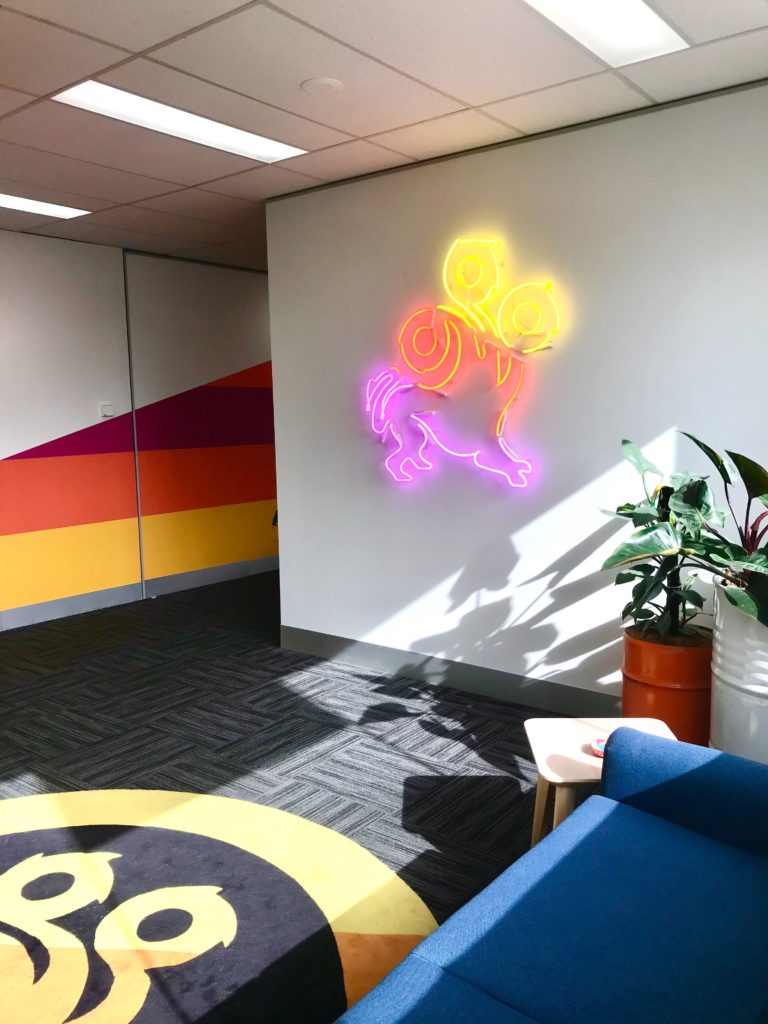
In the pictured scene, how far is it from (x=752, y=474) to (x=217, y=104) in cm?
254

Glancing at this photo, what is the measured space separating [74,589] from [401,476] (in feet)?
9.98

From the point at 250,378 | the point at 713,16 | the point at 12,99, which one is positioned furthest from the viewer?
the point at 250,378

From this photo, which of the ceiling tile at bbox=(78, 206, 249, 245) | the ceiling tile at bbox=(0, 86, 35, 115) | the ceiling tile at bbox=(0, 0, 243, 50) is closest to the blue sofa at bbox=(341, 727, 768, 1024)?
the ceiling tile at bbox=(0, 0, 243, 50)

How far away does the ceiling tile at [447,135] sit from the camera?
3.61 metres

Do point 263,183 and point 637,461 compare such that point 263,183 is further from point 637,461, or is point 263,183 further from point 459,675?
point 459,675

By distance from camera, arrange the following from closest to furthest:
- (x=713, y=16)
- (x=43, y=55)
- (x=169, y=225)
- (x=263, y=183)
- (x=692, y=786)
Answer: (x=692, y=786), (x=713, y=16), (x=43, y=55), (x=263, y=183), (x=169, y=225)

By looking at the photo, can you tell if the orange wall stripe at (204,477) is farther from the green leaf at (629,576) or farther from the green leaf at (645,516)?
the green leaf at (645,516)

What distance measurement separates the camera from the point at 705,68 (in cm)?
306

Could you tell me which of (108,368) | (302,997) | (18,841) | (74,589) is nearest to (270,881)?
(302,997)

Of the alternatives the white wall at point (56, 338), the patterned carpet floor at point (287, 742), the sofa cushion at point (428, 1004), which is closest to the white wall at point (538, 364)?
the patterned carpet floor at point (287, 742)

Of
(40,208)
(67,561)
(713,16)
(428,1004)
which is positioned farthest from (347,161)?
(428,1004)

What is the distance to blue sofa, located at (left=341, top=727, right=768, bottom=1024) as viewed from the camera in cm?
153

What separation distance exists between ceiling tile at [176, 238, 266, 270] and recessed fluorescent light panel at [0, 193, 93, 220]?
126 centimetres

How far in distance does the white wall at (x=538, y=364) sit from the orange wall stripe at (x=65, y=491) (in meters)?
1.98
